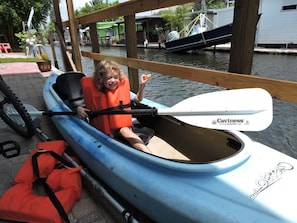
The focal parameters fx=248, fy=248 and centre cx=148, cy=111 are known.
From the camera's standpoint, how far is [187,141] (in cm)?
216

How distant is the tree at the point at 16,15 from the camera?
15.9 metres

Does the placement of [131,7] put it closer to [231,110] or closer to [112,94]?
[112,94]

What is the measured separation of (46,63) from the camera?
22.9 ft

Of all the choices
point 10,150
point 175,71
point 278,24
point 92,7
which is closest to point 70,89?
point 10,150

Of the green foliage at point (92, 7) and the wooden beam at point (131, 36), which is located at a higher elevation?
the green foliage at point (92, 7)

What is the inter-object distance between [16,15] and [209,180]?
60.4 ft

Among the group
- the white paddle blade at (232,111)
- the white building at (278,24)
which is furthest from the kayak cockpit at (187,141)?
the white building at (278,24)

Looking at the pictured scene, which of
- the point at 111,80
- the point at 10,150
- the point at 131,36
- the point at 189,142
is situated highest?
the point at 131,36

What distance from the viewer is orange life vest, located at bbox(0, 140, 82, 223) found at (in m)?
1.62

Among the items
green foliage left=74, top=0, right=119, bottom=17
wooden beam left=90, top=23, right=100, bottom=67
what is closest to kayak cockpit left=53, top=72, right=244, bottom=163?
wooden beam left=90, top=23, right=100, bottom=67

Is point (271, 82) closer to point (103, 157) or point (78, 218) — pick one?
point (103, 157)

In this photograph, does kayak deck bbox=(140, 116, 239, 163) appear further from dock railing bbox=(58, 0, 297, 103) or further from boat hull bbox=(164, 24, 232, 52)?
boat hull bbox=(164, 24, 232, 52)

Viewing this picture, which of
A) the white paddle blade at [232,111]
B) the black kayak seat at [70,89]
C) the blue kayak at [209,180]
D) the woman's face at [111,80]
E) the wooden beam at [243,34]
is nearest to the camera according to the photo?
the blue kayak at [209,180]

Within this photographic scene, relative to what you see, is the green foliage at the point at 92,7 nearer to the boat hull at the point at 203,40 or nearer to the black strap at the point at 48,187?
the boat hull at the point at 203,40
